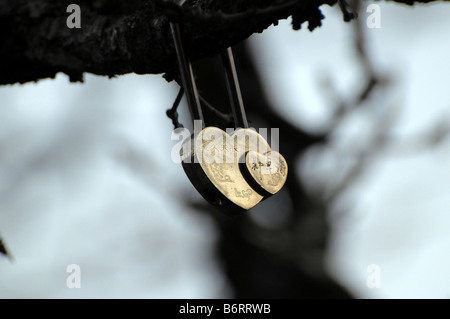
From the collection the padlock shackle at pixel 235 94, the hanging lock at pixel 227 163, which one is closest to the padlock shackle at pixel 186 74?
the hanging lock at pixel 227 163

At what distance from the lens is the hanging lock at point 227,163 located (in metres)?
1.78

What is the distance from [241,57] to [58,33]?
3.02 meters

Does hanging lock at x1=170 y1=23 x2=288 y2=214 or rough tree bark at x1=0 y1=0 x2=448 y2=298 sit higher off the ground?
rough tree bark at x1=0 y1=0 x2=448 y2=298

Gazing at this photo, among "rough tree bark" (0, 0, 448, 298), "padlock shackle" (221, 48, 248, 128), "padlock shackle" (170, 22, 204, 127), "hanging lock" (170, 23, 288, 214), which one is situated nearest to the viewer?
"rough tree bark" (0, 0, 448, 298)

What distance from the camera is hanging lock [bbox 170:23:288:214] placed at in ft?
5.83

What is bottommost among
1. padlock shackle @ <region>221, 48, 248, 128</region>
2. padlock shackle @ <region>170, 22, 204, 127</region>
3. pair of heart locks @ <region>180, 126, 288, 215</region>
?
pair of heart locks @ <region>180, 126, 288, 215</region>

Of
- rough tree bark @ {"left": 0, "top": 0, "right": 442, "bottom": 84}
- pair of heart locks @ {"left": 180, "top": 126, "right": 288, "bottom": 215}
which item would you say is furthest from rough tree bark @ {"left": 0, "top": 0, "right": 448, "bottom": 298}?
pair of heart locks @ {"left": 180, "top": 126, "right": 288, "bottom": 215}

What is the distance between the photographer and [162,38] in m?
1.67

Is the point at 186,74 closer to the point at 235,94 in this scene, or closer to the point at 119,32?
the point at 119,32

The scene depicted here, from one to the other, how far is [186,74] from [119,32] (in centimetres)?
20

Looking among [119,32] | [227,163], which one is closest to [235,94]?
[227,163]

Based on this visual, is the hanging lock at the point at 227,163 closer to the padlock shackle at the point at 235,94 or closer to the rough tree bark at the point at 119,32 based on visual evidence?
the rough tree bark at the point at 119,32

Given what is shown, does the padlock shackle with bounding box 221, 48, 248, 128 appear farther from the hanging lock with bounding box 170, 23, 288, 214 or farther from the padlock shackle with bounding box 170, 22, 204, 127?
the padlock shackle with bounding box 170, 22, 204, 127

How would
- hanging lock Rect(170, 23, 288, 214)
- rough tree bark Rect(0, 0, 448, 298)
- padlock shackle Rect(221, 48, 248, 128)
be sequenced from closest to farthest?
1. rough tree bark Rect(0, 0, 448, 298)
2. hanging lock Rect(170, 23, 288, 214)
3. padlock shackle Rect(221, 48, 248, 128)
